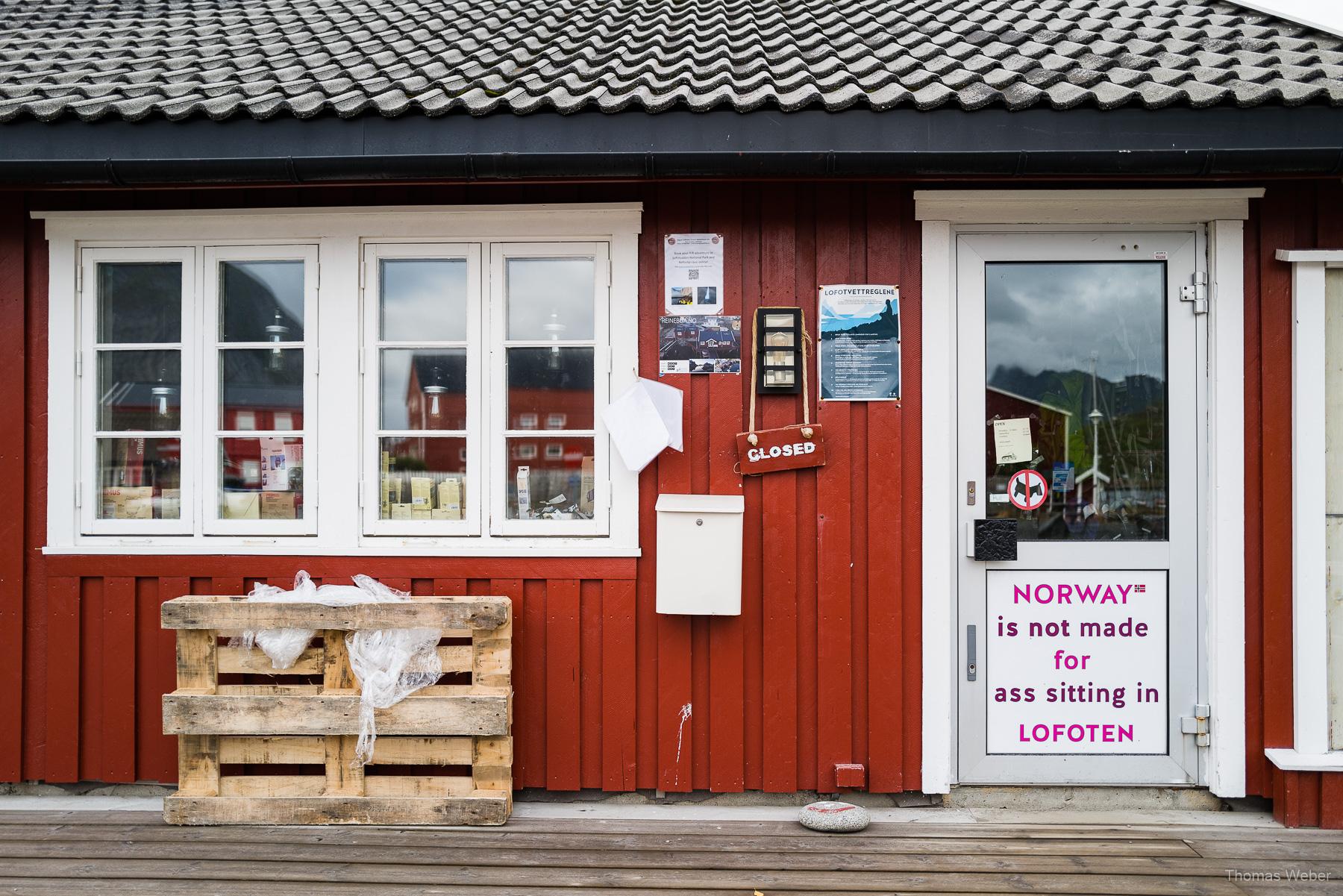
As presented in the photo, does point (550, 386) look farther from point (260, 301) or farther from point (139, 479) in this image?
point (139, 479)

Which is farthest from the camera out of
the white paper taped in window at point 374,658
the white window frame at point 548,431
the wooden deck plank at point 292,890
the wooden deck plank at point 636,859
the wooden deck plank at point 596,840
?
the white window frame at point 548,431

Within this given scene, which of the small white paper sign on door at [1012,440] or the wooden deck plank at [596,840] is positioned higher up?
the small white paper sign on door at [1012,440]

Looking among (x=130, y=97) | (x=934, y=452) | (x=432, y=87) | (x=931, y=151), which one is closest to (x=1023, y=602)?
(x=934, y=452)

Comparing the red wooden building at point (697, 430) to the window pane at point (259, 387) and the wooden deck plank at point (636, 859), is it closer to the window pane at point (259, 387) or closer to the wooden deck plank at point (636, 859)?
the window pane at point (259, 387)

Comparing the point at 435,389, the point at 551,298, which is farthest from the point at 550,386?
the point at 435,389

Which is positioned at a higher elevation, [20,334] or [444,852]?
[20,334]

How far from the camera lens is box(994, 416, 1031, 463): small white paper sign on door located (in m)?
3.81

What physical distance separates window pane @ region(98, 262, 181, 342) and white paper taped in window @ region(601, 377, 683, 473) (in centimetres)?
219

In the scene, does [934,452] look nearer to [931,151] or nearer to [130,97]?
[931,151]

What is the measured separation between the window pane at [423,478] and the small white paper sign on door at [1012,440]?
2.50 metres

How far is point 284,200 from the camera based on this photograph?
388cm

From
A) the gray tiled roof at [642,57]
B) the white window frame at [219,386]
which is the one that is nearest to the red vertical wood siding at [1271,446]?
the gray tiled roof at [642,57]

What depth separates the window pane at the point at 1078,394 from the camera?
12.5 ft

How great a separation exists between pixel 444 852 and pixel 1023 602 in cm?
274
